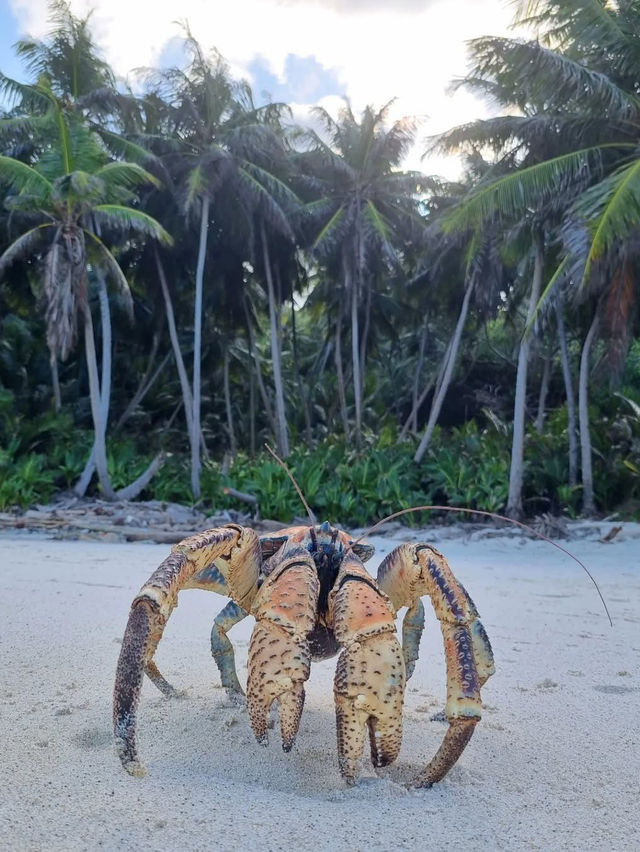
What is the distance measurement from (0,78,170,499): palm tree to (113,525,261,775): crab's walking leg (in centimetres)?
1529

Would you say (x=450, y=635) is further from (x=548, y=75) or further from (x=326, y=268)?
(x=326, y=268)

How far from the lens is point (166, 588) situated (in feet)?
7.80

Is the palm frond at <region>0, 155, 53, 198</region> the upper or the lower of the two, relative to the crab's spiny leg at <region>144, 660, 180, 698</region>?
upper

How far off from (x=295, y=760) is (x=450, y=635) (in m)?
0.80

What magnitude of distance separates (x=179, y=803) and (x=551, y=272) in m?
17.5

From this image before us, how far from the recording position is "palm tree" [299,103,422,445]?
74.5ft

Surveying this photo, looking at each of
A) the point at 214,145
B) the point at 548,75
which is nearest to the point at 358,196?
the point at 214,145

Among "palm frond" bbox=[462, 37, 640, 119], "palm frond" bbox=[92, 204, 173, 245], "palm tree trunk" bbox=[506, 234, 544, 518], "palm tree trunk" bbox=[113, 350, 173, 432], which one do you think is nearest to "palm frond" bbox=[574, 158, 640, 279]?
"palm frond" bbox=[462, 37, 640, 119]

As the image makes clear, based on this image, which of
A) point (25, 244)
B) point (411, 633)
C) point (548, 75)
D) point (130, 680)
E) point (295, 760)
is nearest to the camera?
point (130, 680)

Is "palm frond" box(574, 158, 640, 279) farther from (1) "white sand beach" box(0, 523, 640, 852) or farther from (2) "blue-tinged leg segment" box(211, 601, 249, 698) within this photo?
(2) "blue-tinged leg segment" box(211, 601, 249, 698)

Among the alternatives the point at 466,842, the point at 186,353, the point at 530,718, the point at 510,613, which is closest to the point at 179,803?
the point at 466,842

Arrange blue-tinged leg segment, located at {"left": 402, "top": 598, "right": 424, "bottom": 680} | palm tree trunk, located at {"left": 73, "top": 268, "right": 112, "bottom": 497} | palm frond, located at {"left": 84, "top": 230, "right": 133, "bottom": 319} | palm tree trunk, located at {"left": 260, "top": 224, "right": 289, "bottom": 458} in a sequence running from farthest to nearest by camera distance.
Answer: palm tree trunk, located at {"left": 260, "top": 224, "right": 289, "bottom": 458} → palm tree trunk, located at {"left": 73, "top": 268, "right": 112, "bottom": 497} → palm frond, located at {"left": 84, "top": 230, "right": 133, "bottom": 319} → blue-tinged leg segment, located at {"left": 402, "top": 598, "right": 424, "bottom": 680}

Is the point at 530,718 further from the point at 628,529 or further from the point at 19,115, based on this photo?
the point at 19,115

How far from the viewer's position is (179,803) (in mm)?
2236
